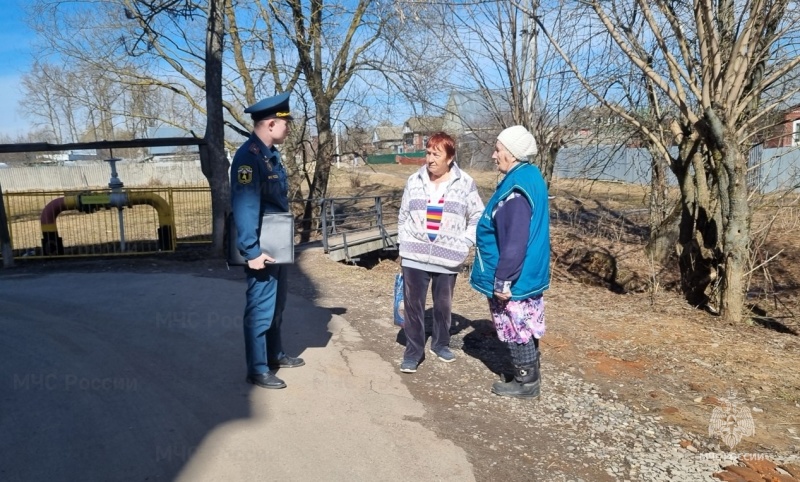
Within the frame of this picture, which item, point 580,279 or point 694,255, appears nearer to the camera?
point 694,255

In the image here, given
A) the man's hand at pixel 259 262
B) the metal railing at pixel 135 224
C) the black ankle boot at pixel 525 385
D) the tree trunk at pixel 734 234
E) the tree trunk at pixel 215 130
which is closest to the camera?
the man's hand at pixel 259 262

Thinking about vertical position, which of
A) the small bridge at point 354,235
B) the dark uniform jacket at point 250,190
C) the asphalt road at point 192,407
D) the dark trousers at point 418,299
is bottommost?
the small bridge at point 354,235

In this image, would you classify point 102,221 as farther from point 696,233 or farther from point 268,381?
point 268,381

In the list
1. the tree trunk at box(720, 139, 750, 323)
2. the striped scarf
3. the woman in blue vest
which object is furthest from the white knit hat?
the tree trunk at box(720, 139, 750, 323)

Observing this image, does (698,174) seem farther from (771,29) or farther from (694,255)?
(771,29)

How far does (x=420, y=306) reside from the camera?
461 centimetres

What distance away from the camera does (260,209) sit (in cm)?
396

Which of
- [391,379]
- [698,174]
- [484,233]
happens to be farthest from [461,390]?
[698,174]

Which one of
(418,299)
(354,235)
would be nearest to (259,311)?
(418,299)

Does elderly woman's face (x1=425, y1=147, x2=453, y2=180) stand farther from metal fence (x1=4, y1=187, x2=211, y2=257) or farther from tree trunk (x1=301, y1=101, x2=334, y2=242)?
tree trunk (x1=301, y1=101, x2=334, y2=242)

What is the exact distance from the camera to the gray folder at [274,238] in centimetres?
394

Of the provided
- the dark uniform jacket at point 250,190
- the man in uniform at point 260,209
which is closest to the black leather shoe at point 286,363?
the man in uniform at point 260,209

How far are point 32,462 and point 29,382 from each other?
4.22 feet

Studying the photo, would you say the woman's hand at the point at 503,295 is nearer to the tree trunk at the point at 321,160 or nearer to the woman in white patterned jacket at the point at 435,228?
the woman in white patterned jacket at the point at 435,228
